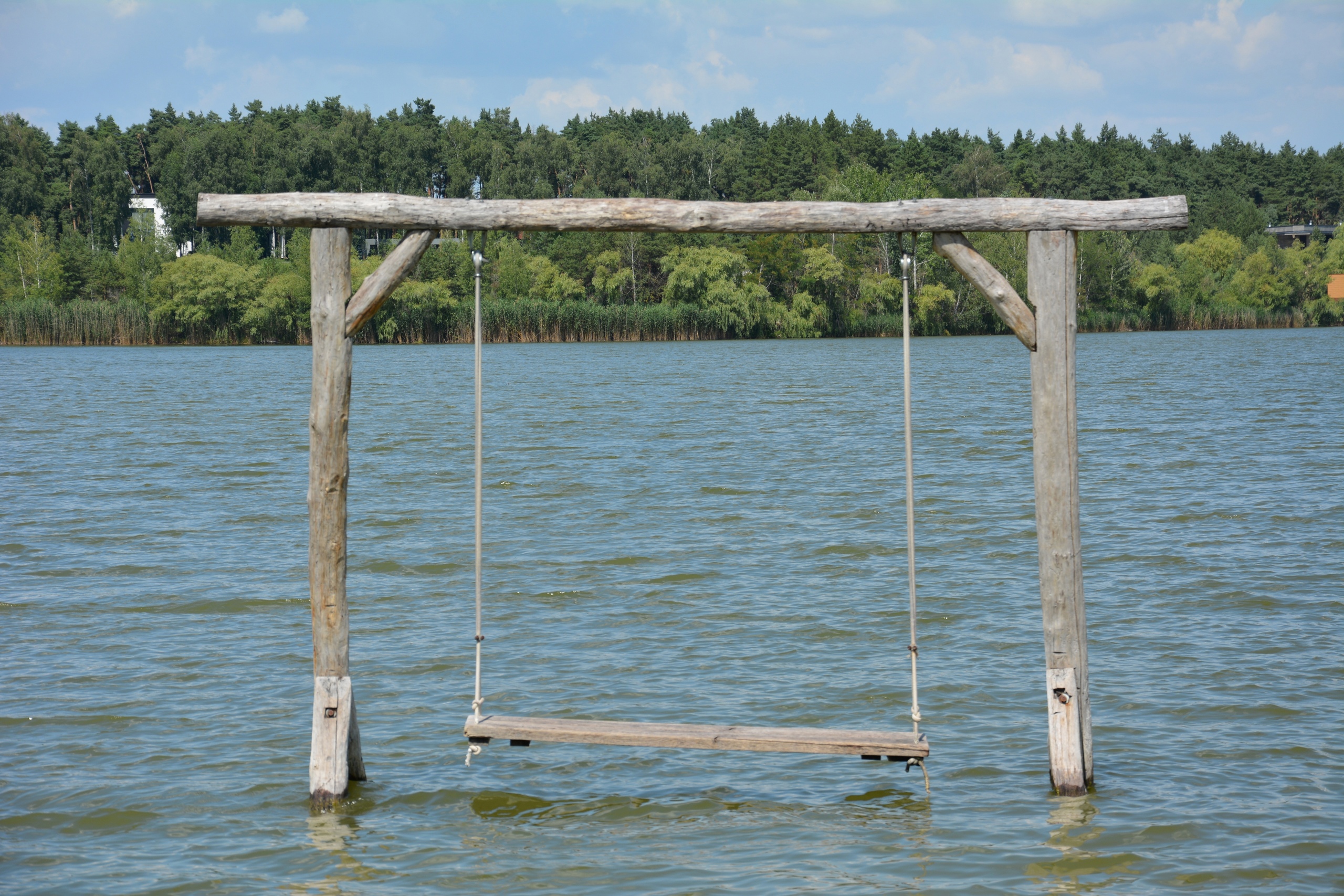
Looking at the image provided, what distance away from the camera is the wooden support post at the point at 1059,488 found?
7129 millimetres

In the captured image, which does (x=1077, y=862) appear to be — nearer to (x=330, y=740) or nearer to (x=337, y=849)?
(x=337, y=849)

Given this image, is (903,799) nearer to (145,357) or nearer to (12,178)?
(145,357)

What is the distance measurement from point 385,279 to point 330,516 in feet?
Answer: 4.43

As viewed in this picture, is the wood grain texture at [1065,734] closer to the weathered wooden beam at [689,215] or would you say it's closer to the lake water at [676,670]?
the lake water at [676,670]

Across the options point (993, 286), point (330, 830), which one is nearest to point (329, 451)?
point (330, 830)

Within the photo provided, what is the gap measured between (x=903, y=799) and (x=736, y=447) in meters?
19.1

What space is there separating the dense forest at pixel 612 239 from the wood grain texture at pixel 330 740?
152 feet

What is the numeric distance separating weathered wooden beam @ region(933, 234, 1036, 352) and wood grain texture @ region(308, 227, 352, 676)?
325cm

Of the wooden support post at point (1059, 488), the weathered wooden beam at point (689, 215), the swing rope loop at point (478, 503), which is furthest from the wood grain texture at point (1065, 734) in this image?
the swing rope loop at point (478, 503)

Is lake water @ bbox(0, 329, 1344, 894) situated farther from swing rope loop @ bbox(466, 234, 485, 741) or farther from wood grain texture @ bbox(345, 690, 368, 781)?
swing rope loop @ bbox(466, 234, 485, 741)

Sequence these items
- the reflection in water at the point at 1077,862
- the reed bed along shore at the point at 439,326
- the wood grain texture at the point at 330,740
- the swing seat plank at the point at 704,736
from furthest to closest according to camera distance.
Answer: the reed bed along shore at the point at 439,326, the wood grain texture at the point at 330,740, the swing seat plank at the point at 704,736, the reflection in water at the point at 1077,862

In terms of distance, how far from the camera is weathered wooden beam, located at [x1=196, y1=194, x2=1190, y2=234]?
7035mm

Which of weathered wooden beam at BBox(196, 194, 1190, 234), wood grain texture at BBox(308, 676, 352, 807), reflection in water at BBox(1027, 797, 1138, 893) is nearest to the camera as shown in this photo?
reflection in water at BBox(1027, 797, 1138, 893)

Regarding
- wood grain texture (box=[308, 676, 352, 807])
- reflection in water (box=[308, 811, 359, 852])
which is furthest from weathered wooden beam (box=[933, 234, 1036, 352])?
reflection in water (box=[308, 811, 359, 852])
